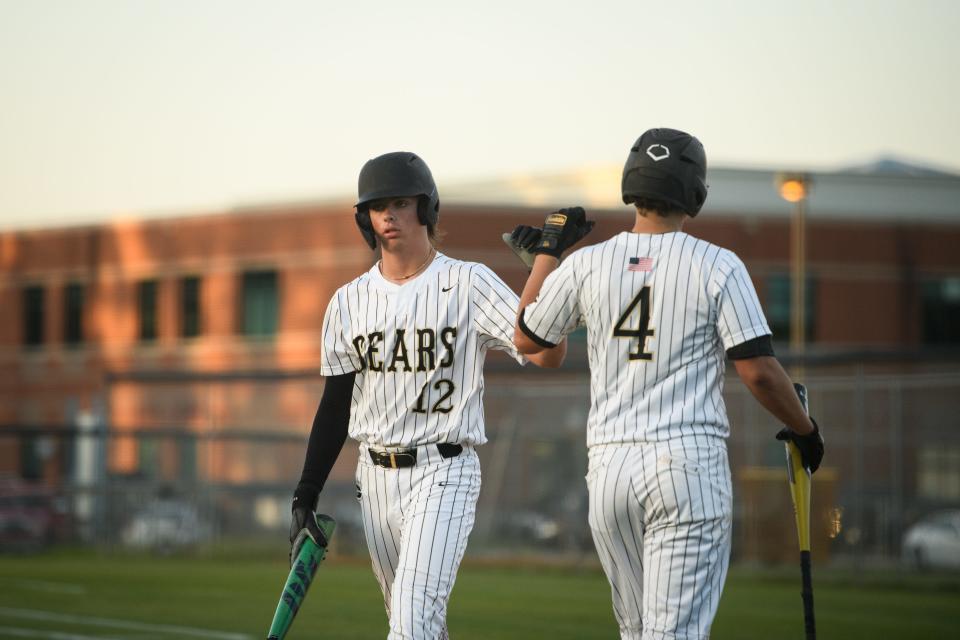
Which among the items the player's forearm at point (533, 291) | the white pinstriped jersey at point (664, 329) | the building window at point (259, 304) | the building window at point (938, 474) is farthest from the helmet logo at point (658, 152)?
the building window at point (259, 304)

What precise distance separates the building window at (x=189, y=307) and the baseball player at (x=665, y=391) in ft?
168

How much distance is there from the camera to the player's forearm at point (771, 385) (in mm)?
5039

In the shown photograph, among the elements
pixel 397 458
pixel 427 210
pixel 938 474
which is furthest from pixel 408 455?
pixel 938 474

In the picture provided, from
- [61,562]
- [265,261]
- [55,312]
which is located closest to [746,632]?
[61,562]

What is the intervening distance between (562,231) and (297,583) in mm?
1836

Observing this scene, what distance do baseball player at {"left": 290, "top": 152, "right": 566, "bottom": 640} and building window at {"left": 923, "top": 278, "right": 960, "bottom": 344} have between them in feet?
162

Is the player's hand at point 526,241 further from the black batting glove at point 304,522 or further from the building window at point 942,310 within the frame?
the building window at point 942,310

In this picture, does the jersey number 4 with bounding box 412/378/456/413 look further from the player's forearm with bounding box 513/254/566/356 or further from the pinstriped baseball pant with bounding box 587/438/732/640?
the pinstriped baseball pant with bounding box 587/438/732/640

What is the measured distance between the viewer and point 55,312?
5944 cm

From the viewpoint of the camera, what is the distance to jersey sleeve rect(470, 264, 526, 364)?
618 cm

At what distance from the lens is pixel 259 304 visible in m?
53.8

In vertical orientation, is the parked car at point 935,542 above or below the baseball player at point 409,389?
below

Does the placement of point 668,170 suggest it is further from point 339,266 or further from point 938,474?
point 339,266

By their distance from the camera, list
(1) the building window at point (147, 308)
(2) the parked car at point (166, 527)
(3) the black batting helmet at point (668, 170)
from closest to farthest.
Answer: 1. (3) the black batting helmet at point (668, 170)
2. (2) the parked car at point (166, 527)
3. (1) the building window at point (147, 308)
